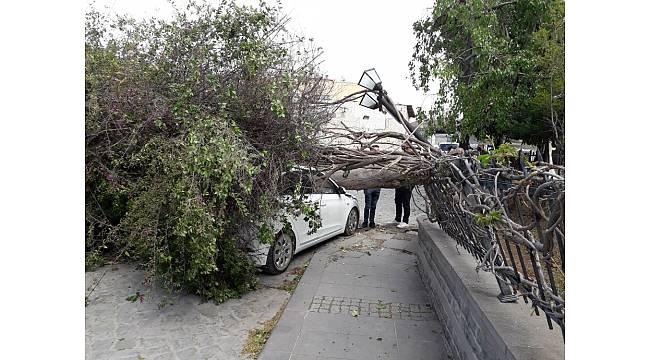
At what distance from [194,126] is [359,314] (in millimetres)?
3121

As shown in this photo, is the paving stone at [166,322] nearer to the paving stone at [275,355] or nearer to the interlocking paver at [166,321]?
the interlocking paver at [166,321]

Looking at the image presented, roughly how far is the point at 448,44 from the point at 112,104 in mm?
9168

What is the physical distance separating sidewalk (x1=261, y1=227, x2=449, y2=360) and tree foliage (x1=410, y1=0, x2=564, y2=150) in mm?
3914

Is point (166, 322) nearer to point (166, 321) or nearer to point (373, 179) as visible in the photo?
point (166, 321)

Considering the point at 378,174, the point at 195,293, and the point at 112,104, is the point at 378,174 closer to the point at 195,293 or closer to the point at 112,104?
the point at 195,293

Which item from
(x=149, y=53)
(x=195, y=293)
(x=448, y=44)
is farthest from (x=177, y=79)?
(x=448, y=44)

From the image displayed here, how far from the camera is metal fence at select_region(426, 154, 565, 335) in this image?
2.10m

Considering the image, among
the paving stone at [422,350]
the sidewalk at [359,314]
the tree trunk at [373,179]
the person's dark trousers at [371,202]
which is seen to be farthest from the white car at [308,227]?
the paving stone at [422,350]

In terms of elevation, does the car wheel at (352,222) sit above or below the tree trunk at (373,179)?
below

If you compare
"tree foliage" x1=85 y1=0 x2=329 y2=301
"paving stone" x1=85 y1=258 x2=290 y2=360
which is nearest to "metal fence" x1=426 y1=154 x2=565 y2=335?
"tree foliage" x1=85 y1=0 x2=329 y2=301

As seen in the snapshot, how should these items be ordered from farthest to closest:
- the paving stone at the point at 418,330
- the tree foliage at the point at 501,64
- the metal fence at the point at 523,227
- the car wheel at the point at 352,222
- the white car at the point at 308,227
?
the car wheel at the point at 352,222 < the tree foliage at the point at 501,64 < the white car at the point at 308,227 < the paving stone at the point at 418,330 < the metal fence at the point at 523,227

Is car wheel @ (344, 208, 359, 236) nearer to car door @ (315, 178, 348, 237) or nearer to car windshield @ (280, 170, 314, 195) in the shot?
car door @ (315, 178, 348, 237)

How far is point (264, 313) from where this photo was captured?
520 cm

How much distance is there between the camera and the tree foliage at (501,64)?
8.32 meters
